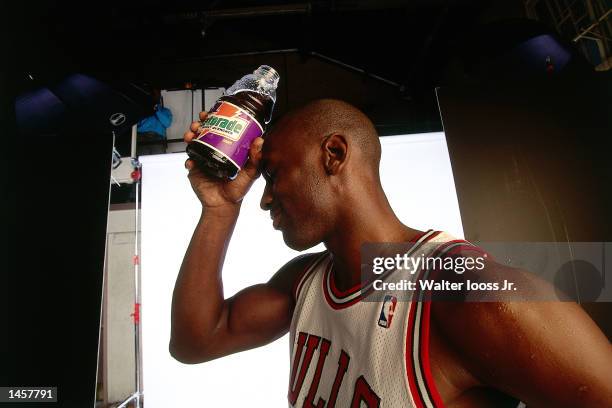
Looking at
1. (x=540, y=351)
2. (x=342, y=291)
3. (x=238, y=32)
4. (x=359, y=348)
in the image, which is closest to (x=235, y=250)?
(x=342, y=291)

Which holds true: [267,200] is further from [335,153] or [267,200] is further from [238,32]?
[238,32]

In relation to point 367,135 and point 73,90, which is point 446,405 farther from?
point 73,90

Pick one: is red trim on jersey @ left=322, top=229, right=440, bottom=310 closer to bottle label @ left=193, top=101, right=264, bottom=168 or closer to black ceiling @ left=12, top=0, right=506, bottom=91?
bottle label @ left=193, top=101, right=264, bottom=168

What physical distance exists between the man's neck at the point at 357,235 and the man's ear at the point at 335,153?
Answer: 0.11 meters

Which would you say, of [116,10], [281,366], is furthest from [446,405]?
[116,10]

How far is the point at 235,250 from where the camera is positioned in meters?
1.62

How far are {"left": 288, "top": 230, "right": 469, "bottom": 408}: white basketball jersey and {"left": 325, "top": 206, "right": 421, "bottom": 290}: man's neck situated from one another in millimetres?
42

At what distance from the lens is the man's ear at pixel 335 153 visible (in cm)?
75

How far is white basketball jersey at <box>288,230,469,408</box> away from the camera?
1.71 feet

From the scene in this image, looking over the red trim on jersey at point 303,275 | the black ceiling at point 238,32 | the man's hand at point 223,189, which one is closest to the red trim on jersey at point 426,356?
the red trim on jersey at point 303,275

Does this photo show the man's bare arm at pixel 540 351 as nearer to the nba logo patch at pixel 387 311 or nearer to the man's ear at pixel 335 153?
the nba logo patch at pixel 387 311

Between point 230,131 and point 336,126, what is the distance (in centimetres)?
25

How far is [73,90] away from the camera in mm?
1635

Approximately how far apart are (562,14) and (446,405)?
2910 millimetres
